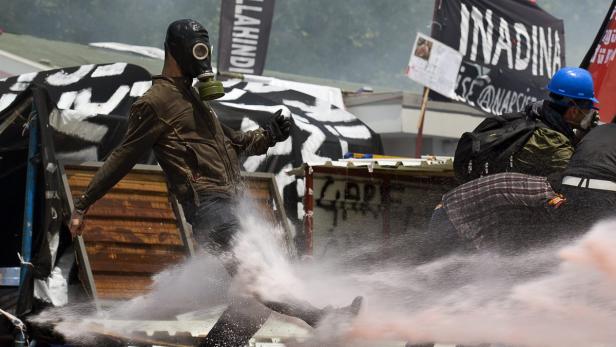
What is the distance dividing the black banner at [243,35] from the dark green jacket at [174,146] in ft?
32.4

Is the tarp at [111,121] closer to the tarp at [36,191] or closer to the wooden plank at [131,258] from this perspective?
the tarp at [36,191]

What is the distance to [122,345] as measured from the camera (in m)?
6.07

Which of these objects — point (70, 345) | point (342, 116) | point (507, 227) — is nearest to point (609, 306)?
point (507, 227)

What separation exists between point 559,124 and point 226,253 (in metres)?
2.11

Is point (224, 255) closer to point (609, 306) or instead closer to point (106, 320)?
point (106, 320)

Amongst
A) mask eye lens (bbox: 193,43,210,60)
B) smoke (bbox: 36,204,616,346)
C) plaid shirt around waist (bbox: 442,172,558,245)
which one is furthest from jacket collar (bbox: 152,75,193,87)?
plaid shirt around waist (bbox: 442,172,558,245)

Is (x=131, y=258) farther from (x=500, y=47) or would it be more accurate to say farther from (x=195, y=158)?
(x=500, y=47)

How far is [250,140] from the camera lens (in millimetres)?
5898

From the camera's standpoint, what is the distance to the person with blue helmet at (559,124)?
5.92 metres

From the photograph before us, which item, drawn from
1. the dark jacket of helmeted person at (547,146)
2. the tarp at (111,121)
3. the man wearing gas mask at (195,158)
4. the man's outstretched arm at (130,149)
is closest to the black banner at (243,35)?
the tarp at (111,121)

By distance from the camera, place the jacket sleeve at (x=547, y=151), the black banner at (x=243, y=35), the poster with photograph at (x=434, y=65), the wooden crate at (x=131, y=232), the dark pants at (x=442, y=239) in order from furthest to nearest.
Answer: the black banner at (x=243, y=35) → the poster with photograph at (x=434, y=65) → the wooden crate at (x=131, y=232) → the dark pants at (x=442, y=239) → the jacket sleeve at (x=547, y=151)

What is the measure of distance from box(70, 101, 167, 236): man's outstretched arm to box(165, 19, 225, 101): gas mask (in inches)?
12.8

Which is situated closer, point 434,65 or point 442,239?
point 442,239

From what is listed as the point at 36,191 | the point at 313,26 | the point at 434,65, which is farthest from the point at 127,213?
the point at 313,26
